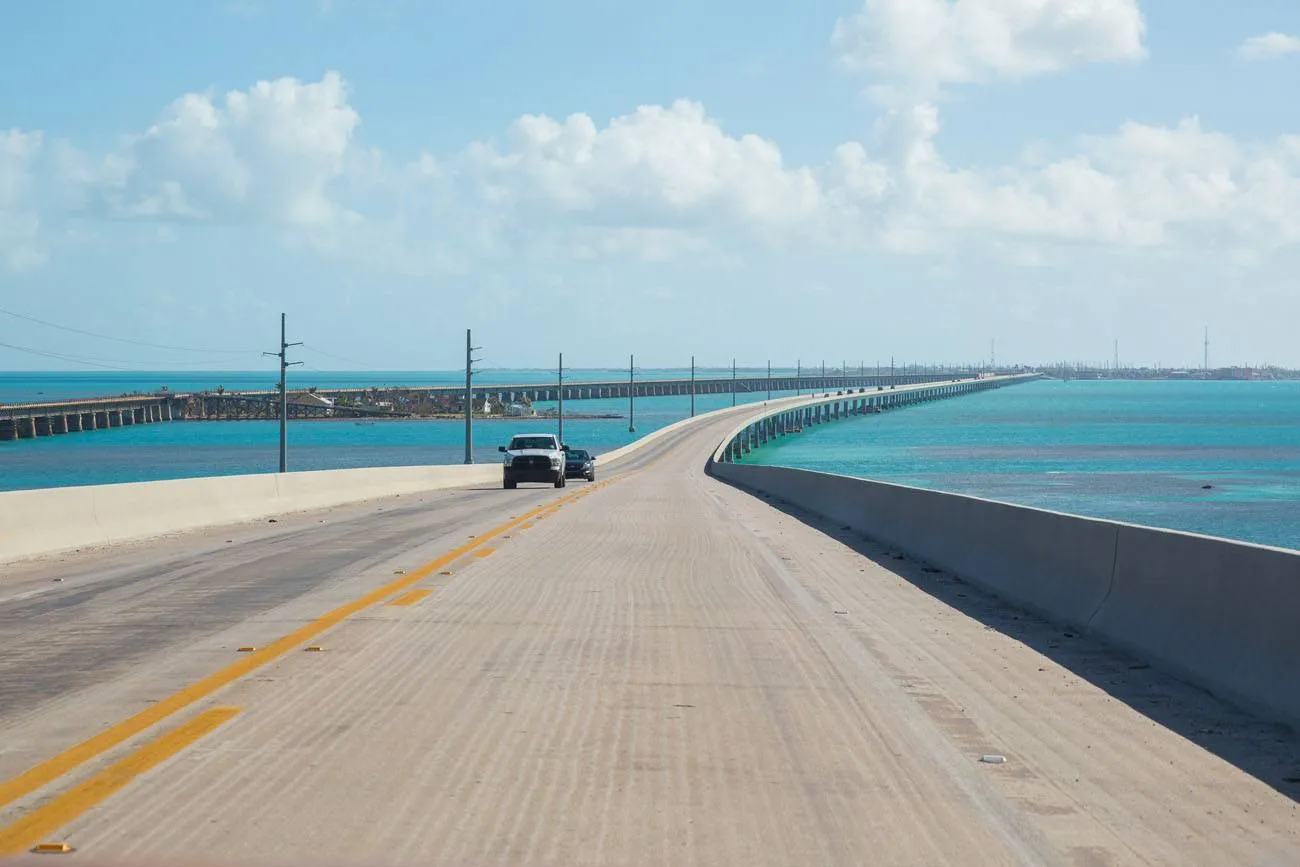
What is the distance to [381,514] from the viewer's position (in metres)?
31.9

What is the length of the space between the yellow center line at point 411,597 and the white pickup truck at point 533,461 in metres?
35.0

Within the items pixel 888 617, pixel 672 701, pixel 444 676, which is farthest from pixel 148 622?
pixel 888 617

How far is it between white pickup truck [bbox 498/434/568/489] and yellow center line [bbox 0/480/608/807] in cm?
3525

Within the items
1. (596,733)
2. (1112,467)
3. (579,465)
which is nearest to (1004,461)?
(1112,467)

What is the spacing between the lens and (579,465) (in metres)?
66.5

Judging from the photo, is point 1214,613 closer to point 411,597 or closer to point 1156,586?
point 1156,586

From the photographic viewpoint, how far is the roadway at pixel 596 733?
6203mm

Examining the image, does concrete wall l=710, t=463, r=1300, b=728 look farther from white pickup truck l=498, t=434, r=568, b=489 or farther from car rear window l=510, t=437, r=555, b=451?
car rear window l=510, t=437, r=555, b=451

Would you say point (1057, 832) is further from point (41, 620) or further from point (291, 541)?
point (291, 541)

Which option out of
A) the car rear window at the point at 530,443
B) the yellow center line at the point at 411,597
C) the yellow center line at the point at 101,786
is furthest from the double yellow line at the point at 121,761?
the car rear window at the point at 530,443

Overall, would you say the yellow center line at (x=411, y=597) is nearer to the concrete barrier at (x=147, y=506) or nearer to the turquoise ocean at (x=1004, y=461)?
the concrete barrier at (x=147, y=506)

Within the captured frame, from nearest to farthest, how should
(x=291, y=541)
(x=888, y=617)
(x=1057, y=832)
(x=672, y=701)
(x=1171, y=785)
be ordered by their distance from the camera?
(x=1057, y=832)
(x=1171, y=785)
(x=672, y=701)
(x=888, y=617)
(x=291, y=541)

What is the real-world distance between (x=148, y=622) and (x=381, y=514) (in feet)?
62.5

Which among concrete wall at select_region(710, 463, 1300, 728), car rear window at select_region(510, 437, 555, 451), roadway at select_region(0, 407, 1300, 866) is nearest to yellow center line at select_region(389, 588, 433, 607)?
roadway at select_region(0, 407, 1300, 866)
